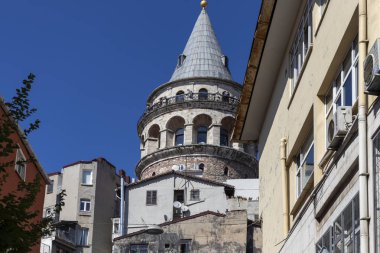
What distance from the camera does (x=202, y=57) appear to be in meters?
83.2

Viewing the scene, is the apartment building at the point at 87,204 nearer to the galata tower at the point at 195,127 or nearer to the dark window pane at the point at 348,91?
the galata tower at the point at 195,127

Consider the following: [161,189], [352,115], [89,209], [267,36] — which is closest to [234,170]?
[161,189]

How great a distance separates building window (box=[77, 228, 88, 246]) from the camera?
63531mm

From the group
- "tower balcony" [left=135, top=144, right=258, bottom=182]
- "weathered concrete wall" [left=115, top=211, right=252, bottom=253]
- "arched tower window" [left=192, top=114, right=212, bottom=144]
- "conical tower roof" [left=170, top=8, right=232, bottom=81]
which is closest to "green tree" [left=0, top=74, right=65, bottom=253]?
"weathered concrete wall" [left=115, top=211, right=252, bottom=253]

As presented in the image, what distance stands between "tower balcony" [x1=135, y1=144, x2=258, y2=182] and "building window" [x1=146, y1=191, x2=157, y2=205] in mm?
7793

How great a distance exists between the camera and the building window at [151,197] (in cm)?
6594

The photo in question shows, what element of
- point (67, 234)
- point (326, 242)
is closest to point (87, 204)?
point (67, 234)

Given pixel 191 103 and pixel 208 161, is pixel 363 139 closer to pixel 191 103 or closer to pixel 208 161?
pixel 208 161

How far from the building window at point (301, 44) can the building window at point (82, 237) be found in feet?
157

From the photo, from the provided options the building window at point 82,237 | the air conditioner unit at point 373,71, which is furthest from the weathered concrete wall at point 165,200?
the air conditioner unit at point 373,71

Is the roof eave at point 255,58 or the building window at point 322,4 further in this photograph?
the roof eave at point 255,58

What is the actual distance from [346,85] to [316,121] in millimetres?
1688

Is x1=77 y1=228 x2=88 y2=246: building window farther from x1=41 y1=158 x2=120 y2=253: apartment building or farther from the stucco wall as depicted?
the stucco wall

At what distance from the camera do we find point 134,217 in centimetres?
6544
